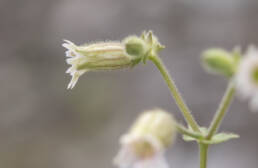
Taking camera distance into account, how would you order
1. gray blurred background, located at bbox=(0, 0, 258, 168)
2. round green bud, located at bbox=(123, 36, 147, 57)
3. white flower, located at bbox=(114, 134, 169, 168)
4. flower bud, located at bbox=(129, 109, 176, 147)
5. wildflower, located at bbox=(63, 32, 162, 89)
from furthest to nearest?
gray blurred background, located at bbox=(0, 0, 258, 168) < wildflower, located at bbox=(63, 32, 162, 89) < round green bud, located at bbox=(123, 36, 147, 57) < flower bud, located at bbox=(129, 109, 176, 147) < white flower, located at bbox=(114, 134, 169, 168)

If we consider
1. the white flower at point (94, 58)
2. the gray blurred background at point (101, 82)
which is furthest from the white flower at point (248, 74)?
the gray blurred background at point (101, 82)

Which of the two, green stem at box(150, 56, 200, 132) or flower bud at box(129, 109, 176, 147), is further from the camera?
green stem at box(150, 56, 200, 132)

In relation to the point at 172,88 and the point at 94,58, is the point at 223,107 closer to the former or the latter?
the point at 172,88

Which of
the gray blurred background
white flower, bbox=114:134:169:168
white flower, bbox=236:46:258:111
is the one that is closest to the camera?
white flower, bbox=236:46:258:111

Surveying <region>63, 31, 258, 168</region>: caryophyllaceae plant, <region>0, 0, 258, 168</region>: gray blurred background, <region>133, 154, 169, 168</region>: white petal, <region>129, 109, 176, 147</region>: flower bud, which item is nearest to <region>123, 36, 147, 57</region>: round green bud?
<region>63, 31, 258, 168</region>: caryophyllaceae plant

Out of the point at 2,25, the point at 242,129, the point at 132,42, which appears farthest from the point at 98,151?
the point at 132,42

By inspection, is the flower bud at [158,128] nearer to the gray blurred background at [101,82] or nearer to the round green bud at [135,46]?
the round green bud at [135,46]

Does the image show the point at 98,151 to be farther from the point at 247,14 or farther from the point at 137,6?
the point at 247,14

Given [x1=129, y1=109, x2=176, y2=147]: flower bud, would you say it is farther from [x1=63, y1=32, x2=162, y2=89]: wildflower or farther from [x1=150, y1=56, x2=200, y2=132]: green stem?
[x1=63, y1=32, x2=162, y2=89]: wildflower
